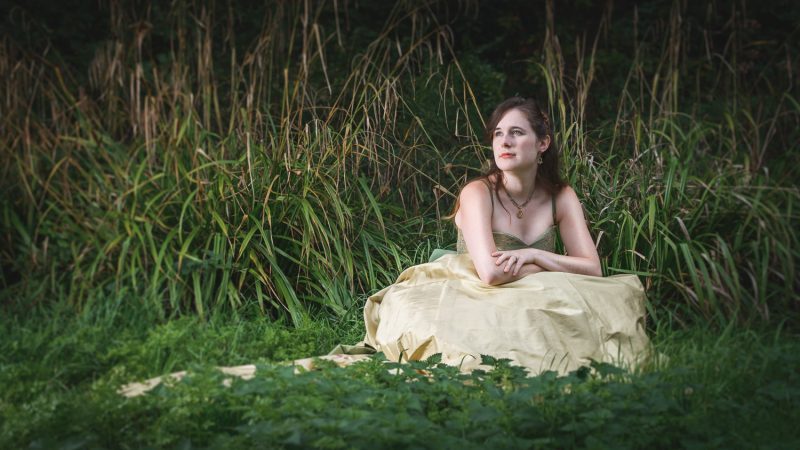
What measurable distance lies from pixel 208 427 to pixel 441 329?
1059 millimetres

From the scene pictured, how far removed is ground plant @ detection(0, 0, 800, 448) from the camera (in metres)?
2.39

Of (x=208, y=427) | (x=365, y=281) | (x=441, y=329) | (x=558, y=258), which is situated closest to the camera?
(x=208, y=427)

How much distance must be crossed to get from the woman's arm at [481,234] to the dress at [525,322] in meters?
0.05

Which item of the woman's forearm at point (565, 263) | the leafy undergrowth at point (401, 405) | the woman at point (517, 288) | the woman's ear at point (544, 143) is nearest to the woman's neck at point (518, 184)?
the woman at point (517, 288)

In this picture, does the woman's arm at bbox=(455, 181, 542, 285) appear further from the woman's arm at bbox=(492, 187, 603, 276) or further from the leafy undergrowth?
the leafy undergrowth

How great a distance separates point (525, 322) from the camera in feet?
10.4

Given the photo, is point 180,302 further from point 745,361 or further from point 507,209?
point 745,361

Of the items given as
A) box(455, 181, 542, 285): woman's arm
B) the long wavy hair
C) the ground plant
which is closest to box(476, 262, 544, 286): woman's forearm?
box(455, 181, 542, 285): woman's arm

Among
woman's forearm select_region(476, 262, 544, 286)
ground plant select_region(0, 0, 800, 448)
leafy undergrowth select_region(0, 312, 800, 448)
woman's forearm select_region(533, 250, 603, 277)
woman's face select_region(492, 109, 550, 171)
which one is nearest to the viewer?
leafy undergrowth select_region(0, 312, 800, 448)

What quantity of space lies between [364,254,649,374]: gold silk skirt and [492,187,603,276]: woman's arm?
0.10 metres

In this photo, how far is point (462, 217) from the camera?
3.71 meters

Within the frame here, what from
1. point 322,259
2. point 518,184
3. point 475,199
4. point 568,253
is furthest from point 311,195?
point 568,253

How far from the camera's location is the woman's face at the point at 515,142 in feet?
12.0

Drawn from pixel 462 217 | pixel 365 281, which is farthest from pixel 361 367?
pixel 365 281
